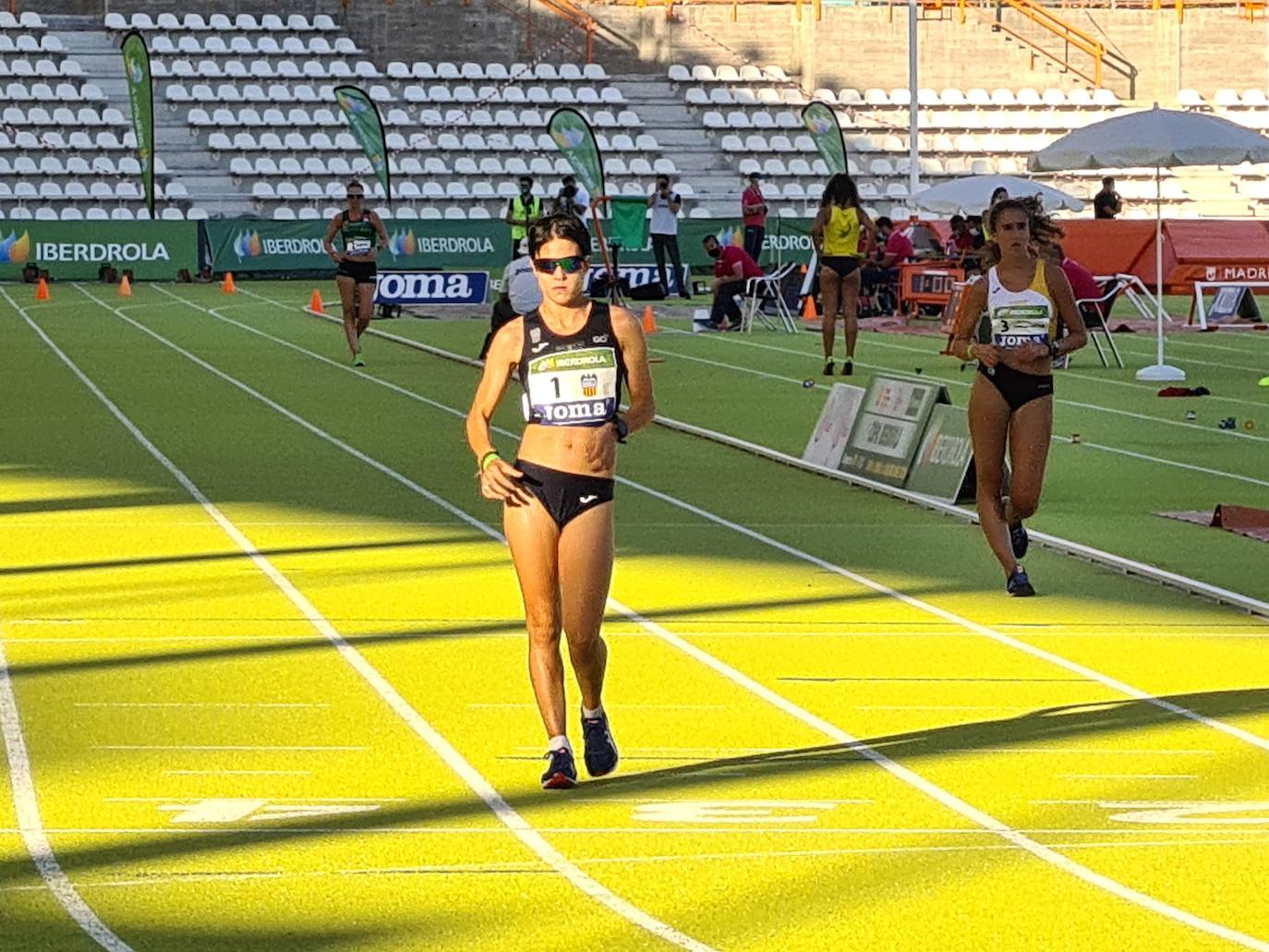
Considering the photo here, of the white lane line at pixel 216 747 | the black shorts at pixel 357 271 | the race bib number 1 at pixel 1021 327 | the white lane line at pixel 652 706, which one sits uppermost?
the race bib number 1 at pixel 1021 327

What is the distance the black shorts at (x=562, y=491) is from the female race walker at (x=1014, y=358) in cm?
417

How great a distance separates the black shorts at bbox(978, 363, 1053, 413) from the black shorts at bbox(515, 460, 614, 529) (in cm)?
427

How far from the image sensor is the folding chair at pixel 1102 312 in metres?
26.0

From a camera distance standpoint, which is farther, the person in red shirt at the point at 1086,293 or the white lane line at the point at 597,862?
the person in red shirt at the point at 1086,293

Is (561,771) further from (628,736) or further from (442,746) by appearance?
(628,736)

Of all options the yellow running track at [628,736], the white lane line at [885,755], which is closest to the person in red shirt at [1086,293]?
the yellow running track at [628,736]

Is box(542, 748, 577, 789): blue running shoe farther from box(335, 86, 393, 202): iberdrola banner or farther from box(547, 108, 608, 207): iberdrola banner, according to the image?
box(335, 86, 393, 202): iberdrola banner

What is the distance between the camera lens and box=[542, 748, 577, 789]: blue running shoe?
24.5 feet

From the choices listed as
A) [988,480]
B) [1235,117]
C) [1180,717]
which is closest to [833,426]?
[988,480]

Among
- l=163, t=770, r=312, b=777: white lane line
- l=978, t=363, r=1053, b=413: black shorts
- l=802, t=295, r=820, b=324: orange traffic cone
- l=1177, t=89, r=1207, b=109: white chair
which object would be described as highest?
l=1177, t=89, r=1207, b=109: white chair

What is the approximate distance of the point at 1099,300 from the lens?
26.2m

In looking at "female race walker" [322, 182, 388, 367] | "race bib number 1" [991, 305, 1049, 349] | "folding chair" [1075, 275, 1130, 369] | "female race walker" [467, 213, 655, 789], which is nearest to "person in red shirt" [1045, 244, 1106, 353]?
"folding chair" [1075, 275, 1130, 369]

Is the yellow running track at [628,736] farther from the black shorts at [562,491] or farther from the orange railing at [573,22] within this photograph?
the orange railing at [573,22]

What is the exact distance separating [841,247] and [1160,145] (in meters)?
3.20
